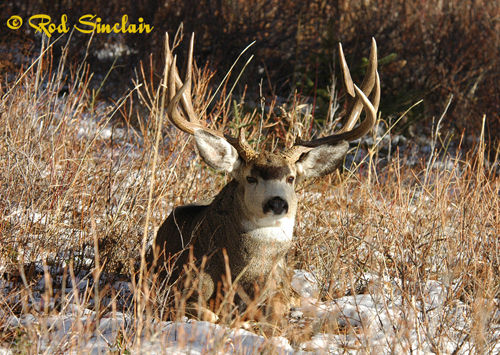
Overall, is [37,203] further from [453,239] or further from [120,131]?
[120,131]

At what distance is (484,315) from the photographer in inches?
108

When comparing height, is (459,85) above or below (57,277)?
above

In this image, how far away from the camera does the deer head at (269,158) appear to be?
355 cm

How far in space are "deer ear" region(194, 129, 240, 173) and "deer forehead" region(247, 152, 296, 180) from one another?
5.9 inches

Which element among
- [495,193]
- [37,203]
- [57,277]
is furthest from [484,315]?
[37,203]

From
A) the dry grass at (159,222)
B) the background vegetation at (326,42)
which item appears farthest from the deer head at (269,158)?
the background vegetation at (326,42)

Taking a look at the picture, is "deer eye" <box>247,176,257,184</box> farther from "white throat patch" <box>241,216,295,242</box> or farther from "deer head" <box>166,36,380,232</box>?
"white throat patch" <box>241,216,295,242</box>

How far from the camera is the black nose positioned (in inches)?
135

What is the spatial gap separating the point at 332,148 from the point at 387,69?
772 cm

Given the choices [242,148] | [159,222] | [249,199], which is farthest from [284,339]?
[159,222]

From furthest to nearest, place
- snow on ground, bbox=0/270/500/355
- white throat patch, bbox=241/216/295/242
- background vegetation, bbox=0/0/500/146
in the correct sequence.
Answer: background vegetation, bbox=0/0/500/146 → white throat patch, bbox=241/216/295/242 → snow on ground, bbox=0/270/500/355

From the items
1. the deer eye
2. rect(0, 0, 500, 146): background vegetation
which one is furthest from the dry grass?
rect(0, 0, 500, 146): background vegetation

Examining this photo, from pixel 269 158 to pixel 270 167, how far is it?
0.11 metres

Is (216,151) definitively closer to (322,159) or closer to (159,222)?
(322,159)
